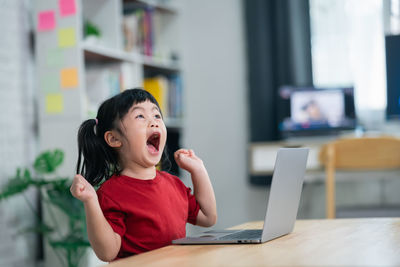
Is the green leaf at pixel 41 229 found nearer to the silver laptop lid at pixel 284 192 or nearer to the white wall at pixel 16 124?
the white wall at pixel 16 124

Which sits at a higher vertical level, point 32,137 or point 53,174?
point 32,137

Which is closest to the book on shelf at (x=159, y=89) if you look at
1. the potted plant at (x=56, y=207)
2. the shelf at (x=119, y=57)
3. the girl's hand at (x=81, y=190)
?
the shelf at (x=119, y=57)

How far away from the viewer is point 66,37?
2.63m

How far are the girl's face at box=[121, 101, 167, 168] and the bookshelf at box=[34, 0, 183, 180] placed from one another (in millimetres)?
1531

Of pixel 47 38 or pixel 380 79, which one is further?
pixel 380 79

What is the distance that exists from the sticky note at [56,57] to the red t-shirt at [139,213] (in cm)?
166

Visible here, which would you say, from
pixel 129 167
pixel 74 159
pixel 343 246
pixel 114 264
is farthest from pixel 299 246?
pixel 74 159

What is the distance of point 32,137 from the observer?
2.73 meters

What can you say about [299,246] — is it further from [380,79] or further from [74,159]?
[380,79]

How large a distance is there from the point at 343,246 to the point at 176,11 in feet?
10.1

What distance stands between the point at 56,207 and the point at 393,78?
1.97 m

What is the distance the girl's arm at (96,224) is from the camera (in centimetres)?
88

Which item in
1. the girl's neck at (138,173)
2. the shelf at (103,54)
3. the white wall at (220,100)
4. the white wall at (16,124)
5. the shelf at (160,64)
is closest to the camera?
the girl's neck at (138,173)

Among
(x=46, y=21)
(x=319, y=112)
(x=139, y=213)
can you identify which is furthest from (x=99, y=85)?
(x=139, y=213)
